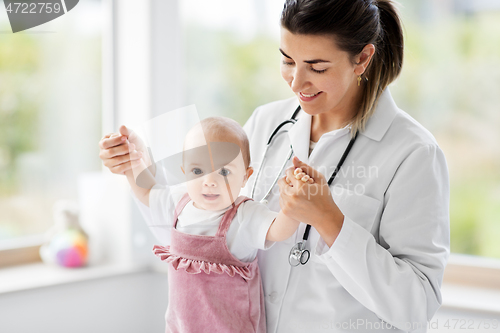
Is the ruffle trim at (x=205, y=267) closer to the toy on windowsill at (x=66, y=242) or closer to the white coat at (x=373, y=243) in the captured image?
the white coat at (x=373, y=243)

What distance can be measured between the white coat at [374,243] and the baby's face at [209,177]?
19cm

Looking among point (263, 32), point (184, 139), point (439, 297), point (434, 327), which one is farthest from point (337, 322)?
point (263, 32)

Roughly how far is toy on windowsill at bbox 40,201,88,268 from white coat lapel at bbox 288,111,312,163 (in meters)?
1.23

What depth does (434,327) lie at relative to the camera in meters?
1.77

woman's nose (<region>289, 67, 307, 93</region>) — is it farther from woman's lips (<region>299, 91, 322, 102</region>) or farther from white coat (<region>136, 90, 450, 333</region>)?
white coat (<region>136, 90, 450, 333</region>)

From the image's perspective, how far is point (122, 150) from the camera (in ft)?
3.95

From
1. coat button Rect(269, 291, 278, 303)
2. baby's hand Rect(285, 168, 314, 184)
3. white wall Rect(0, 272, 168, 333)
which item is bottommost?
white wall Rect(0, 272, 168, 333)

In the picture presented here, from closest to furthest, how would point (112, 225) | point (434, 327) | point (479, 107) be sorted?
point (434, 327) → point (479, 107) → point (112, 225)

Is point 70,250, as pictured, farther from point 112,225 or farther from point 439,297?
point 439,297

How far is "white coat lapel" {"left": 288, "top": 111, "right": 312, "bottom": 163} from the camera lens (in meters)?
1.34

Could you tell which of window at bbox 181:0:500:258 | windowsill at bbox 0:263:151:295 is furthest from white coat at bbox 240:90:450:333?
windowsill at bbox 0:263:151:295

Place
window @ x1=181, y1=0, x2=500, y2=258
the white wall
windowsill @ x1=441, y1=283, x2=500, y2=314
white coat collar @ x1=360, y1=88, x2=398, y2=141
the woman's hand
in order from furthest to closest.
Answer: window @ x1=181, y1=0, x2=500, y2=258 → the white wall → windowsill @ x1=441, y1=283, x2=500, y2=314 → white coat collar @ x1=360, y1=88, x2=398, y2=141 → the woman's hand

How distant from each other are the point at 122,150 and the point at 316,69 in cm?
54

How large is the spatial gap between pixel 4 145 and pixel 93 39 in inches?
25.6
